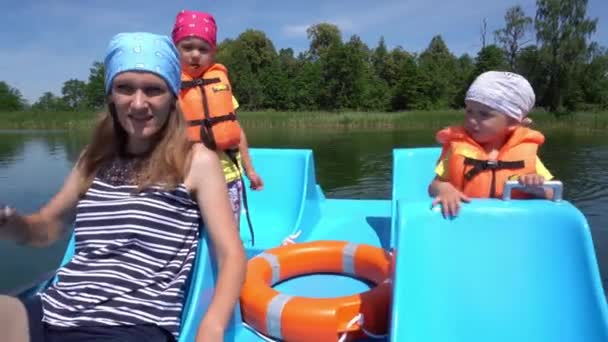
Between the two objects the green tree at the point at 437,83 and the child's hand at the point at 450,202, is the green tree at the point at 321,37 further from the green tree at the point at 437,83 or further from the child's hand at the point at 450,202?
the child's hand at the point at 450,202

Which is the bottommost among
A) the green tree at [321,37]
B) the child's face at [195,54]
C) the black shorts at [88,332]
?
the black shorts at [88,332]

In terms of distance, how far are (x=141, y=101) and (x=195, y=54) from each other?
1.27 m

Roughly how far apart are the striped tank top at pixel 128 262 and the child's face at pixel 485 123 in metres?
1.27

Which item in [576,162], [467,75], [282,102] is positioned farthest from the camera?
[467,75]

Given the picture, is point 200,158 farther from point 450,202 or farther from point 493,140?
point 493,140

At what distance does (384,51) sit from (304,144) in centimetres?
2659

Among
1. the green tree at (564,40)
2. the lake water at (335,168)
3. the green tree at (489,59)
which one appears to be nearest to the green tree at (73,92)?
the lake water at (335,168)

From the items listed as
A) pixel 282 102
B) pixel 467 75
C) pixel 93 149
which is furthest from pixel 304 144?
pixel 467 75

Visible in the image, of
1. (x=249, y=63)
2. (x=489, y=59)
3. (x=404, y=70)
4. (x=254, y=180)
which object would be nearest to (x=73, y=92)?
(x=249, y=63)

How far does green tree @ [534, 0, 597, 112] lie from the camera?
25828 millimetres

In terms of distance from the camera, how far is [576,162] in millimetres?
Answer: 10375

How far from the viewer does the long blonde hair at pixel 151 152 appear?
4.40 ft

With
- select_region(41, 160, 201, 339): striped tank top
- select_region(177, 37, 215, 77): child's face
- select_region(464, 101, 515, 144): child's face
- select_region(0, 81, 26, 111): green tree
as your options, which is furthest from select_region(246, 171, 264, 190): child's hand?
select_region(0, 81, 26, 111): green tree

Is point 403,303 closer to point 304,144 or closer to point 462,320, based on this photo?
point 462,320
